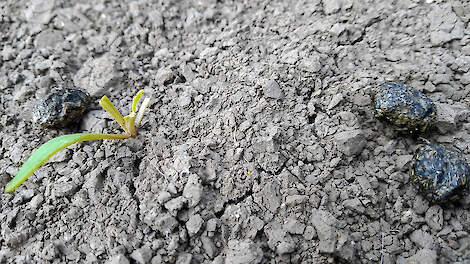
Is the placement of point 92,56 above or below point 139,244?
above

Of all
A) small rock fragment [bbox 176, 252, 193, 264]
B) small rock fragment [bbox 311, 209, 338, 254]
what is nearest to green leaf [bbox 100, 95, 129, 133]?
small rock fragment [bbox 176, 252, 193, 264]

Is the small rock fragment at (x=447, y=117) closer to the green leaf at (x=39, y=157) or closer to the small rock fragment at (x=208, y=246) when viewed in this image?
the small rock fragment at (x=208, y=246)

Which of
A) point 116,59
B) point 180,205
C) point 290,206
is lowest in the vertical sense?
point 290,206

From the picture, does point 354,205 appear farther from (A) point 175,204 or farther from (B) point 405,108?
(A) point 175,204

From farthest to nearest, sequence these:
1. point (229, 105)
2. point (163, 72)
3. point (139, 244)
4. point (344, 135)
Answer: point (163, 72) < point (229, 105) < point (344, 135) < point (139, 244)

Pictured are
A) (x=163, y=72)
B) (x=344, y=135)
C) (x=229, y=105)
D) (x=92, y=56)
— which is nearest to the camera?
(x=344, y=135)

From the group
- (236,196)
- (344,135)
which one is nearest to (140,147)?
(236,196)

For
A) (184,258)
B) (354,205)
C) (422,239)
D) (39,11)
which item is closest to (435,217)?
(422,239)

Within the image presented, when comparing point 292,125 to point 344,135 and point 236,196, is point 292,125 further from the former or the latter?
point 236,196
